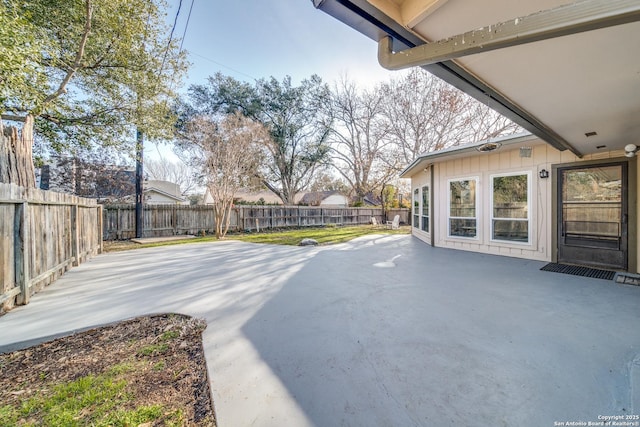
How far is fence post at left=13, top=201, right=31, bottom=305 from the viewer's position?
114 inches

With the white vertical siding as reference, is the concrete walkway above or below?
below

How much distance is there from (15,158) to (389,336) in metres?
5.33

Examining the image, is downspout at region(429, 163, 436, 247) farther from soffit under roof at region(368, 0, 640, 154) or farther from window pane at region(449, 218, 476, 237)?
soffit under roof at region(368, 0, 640, 154)

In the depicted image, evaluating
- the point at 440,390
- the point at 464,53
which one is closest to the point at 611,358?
the point at 440,390

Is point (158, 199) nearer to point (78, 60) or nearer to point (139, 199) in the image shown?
point (139, 199)

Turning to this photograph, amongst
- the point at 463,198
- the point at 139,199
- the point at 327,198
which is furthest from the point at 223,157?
the point at 327,198

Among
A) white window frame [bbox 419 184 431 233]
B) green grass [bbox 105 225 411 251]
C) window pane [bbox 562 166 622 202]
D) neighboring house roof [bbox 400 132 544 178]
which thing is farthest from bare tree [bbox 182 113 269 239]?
window pane [bbox 562 166 622 202]

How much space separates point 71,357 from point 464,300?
4.04 metres

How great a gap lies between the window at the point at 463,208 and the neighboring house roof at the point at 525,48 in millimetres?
3697

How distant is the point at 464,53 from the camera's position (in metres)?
1.44

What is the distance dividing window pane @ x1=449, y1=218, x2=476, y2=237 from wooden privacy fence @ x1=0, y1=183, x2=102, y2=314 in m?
8.34

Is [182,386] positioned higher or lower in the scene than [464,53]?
lower

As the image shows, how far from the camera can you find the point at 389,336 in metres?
2.33

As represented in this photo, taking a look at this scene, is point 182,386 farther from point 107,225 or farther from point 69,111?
point 107,225
